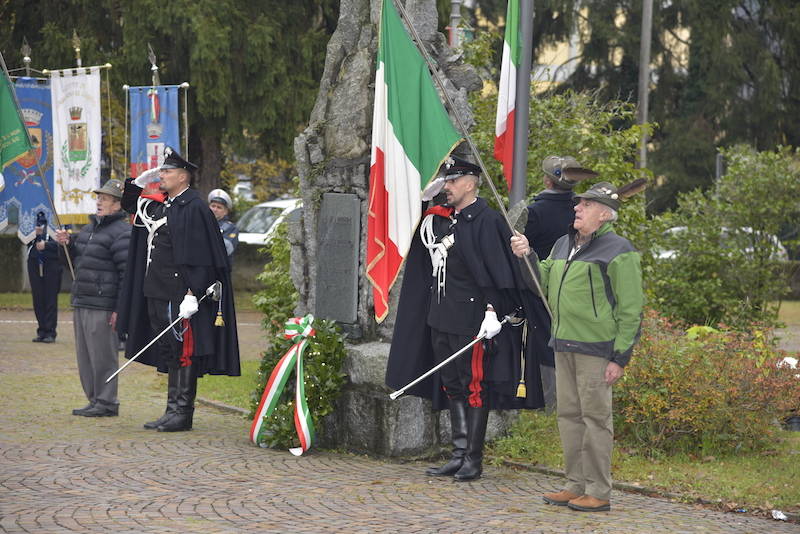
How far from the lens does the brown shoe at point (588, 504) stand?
23.8ft

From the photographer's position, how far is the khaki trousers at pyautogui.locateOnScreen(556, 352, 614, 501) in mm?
7242

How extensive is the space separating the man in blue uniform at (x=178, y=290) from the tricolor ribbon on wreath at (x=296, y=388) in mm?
730

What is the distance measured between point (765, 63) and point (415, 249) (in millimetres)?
25361

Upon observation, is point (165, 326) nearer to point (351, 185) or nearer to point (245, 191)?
point (351, 185)

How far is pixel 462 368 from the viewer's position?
8.10m

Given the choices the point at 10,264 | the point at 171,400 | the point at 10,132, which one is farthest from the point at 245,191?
the point at 171,400

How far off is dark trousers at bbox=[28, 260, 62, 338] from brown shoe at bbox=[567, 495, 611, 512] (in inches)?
419

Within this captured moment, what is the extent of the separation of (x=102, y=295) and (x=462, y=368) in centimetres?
374

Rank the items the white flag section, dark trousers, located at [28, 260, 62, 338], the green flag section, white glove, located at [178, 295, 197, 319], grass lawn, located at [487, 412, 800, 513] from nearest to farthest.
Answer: grass lawn, located at [487, 412, 800, 513] → white glove, located at [178, 295, 197, 319] → the green flag section → dark trousers, located at [28, 260, 62, 338] → the white flag section

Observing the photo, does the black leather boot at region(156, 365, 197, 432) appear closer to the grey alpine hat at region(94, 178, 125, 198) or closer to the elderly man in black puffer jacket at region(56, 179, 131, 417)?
the elderly man in black puffer jacket at region(56, 179, 131, 417)

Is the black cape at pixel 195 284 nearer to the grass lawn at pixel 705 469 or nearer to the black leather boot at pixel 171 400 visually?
the black leather boot at pixel 171 400

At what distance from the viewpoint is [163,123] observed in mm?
16734

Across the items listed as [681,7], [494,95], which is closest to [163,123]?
[494,95]

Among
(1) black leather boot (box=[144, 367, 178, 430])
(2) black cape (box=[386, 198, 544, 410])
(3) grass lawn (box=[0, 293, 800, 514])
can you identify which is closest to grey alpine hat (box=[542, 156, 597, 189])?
(2) black cape (box=[386, 198, 544, 410])
